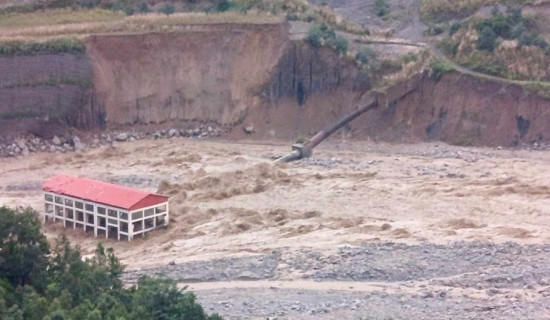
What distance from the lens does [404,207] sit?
3469 centimetres

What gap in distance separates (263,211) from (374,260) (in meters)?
6.89

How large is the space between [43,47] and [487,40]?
1992 cm

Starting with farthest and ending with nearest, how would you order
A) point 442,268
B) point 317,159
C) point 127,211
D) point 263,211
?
1. point 317,159
2. point 263,211
3. point 127,211
4. point 442,268

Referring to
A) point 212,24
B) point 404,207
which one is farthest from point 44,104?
point 404,207

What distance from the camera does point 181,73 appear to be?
48.2m

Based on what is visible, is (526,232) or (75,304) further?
(526,232)

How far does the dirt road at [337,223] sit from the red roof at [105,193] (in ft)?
3.89

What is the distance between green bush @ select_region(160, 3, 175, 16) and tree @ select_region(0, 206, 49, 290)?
32.6 meters

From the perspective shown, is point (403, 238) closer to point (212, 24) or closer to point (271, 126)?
point (271, 126)

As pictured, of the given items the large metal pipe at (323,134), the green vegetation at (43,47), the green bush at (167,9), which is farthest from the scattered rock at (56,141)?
the green bush at (167,9)

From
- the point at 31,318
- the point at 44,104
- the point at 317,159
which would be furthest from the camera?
the point at 44,104

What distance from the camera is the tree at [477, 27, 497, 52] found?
152 feet

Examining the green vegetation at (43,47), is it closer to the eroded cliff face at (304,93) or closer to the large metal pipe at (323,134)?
the eroded cliff face at (304,93)

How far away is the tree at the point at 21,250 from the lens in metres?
21.8
